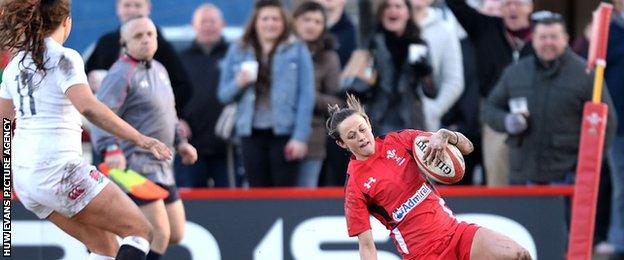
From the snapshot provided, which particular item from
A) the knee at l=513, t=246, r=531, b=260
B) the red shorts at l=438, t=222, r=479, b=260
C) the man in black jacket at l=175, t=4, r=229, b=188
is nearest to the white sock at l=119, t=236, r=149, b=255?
the red shorts at l=438, t=222, r=479, b=260

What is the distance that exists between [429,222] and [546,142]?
3.44 metres

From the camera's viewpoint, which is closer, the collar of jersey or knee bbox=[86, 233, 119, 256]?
the collar of jersey

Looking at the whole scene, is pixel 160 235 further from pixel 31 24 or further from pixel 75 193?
pixel 31 24

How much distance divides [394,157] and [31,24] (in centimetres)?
223

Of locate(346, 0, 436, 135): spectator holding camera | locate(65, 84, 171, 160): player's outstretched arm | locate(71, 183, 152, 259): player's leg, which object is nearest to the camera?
locate(65, 84, 171, 160): player's outstretched arm

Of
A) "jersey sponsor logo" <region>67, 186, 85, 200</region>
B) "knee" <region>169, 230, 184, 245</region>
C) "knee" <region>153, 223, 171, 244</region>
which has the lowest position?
"knee" <region>169, 230, 184, 245</region>

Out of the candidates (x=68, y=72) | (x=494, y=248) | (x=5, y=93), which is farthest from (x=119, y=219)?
(x=494, y=248)

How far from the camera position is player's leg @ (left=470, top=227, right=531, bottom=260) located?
8016 millimetres

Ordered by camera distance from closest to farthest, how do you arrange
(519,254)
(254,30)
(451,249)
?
(519,254), (451,249), (254,30)

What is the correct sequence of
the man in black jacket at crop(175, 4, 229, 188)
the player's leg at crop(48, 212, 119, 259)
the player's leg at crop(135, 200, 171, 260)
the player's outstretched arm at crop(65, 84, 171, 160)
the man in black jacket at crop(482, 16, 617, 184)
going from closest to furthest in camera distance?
1. the player's outstretched arm at crop(65, 84, 171, 160)
2. the player's leg at crop(48, 212, 119, 259)
3. the player's leg at crop(135, 200, 171, 260)
4. the man in black jacket at crop(482, 16, 617, 184)
5. the man in black jacket at crop(175, 4, 229, 188)

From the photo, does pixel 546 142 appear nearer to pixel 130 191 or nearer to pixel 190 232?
pixel 190 232

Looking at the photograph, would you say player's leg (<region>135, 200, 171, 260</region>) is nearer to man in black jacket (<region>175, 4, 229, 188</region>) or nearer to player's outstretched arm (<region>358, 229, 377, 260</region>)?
player's outstretched arm (<region>358, 229, 377, 260</region>)

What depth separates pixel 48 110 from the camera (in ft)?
26.8

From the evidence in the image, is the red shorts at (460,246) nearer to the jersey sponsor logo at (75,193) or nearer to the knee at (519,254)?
the knee at (519,254)
